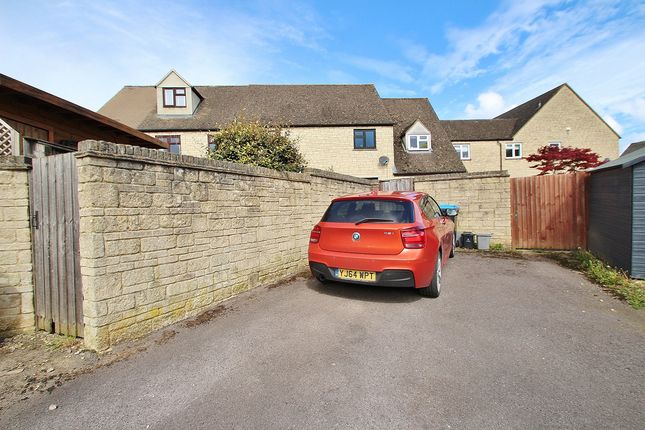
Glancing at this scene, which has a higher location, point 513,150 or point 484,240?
point 513,150

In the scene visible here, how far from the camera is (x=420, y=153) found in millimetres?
19328

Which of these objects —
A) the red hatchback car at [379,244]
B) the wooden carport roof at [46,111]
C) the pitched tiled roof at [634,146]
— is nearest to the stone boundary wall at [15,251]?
the wooden carport roof at [46,111]

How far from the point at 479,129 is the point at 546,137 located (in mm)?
5019

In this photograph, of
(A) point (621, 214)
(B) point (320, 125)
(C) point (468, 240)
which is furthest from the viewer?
(B) point (320, 125)

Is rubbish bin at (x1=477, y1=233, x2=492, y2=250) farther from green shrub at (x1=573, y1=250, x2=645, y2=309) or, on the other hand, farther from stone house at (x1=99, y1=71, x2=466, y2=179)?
stone house at (x1=99, y1=71, x2=466, y2=179)

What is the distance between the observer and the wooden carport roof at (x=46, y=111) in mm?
5148

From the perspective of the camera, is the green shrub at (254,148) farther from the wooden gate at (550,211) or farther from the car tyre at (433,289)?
the wooden gate at (550,211)

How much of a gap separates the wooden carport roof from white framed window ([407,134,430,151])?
617 inches

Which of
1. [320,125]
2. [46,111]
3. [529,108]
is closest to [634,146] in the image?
[529,108]

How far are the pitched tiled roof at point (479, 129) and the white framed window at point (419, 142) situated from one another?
627cm

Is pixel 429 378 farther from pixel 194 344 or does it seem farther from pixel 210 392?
pixel 194 344

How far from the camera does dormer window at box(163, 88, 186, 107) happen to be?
18.0m

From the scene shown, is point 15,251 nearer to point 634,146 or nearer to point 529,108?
point 529,108

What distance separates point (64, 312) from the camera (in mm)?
3604
